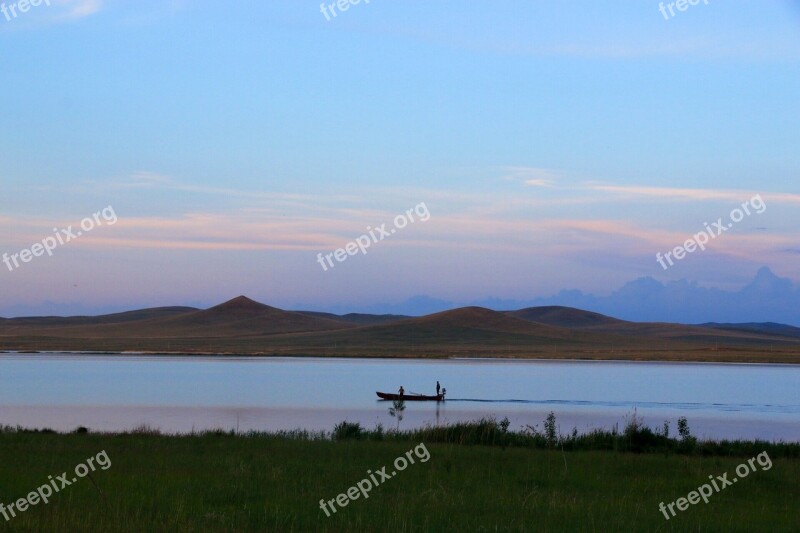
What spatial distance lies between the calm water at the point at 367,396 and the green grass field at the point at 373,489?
Result: 11.3m

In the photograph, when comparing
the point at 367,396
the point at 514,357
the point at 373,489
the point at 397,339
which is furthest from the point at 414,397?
the point at 397,339

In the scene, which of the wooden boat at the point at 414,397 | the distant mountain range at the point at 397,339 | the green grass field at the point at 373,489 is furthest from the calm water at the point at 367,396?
the distant mountain range at the point at 397,339

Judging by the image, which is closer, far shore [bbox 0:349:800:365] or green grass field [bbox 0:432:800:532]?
green grass field [bbox 0:432:800:532]

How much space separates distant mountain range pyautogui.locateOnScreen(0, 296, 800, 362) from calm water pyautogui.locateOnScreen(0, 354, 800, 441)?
32719mm

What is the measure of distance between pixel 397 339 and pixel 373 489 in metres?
120

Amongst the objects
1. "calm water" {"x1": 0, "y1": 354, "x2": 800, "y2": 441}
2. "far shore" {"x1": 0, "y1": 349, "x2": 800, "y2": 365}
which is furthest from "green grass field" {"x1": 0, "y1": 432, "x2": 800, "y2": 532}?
"far shore" {"x1": 0, "y1": 349, "x2": 800, "y2": 365}

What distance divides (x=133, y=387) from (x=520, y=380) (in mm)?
24836

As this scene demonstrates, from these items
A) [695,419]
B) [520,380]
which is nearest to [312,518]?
[695,419]

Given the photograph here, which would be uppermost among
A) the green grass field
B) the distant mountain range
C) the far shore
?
the distant mountain range

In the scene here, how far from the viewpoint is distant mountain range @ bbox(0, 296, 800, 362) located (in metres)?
110

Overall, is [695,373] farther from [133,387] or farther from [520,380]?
[133,387]

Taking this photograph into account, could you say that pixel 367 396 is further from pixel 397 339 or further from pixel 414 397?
pixel 397 339

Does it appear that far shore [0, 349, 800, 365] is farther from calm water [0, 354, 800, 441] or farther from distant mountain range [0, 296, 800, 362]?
calm water [0, 354, 800, 441]

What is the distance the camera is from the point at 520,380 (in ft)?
202
